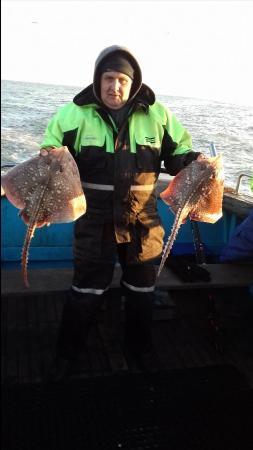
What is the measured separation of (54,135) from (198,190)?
1010 mm

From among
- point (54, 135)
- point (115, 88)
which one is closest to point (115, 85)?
point (115, 88)

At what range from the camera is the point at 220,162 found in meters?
2.83

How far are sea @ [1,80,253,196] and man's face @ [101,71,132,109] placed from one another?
1287 mm

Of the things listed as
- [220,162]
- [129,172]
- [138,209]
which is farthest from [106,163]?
[220,162]

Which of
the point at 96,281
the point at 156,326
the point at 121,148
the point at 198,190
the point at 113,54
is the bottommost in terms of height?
the point at 156,326

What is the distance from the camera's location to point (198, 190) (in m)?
2.83

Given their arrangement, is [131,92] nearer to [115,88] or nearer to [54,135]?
[115,88]

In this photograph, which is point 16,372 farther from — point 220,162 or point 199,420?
point 220,162

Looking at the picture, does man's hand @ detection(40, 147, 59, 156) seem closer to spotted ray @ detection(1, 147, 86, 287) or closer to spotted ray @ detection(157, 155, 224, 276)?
spotted ray @ detection(1, 147, 86, 287)

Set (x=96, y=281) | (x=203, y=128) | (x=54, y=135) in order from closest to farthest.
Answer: (x=54, y=135) → (x=96, y=281) → (x=203, y=128)

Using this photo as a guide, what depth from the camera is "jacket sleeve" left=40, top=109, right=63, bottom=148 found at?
274 centimetres

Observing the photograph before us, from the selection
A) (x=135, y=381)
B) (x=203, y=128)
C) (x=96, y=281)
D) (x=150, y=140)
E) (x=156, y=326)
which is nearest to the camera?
(x=150, y=140)

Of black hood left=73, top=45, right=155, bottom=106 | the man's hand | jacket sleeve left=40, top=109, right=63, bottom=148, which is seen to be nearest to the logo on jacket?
black hood left=73, top=45, right=155, bottom=106

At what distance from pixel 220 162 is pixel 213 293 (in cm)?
208
